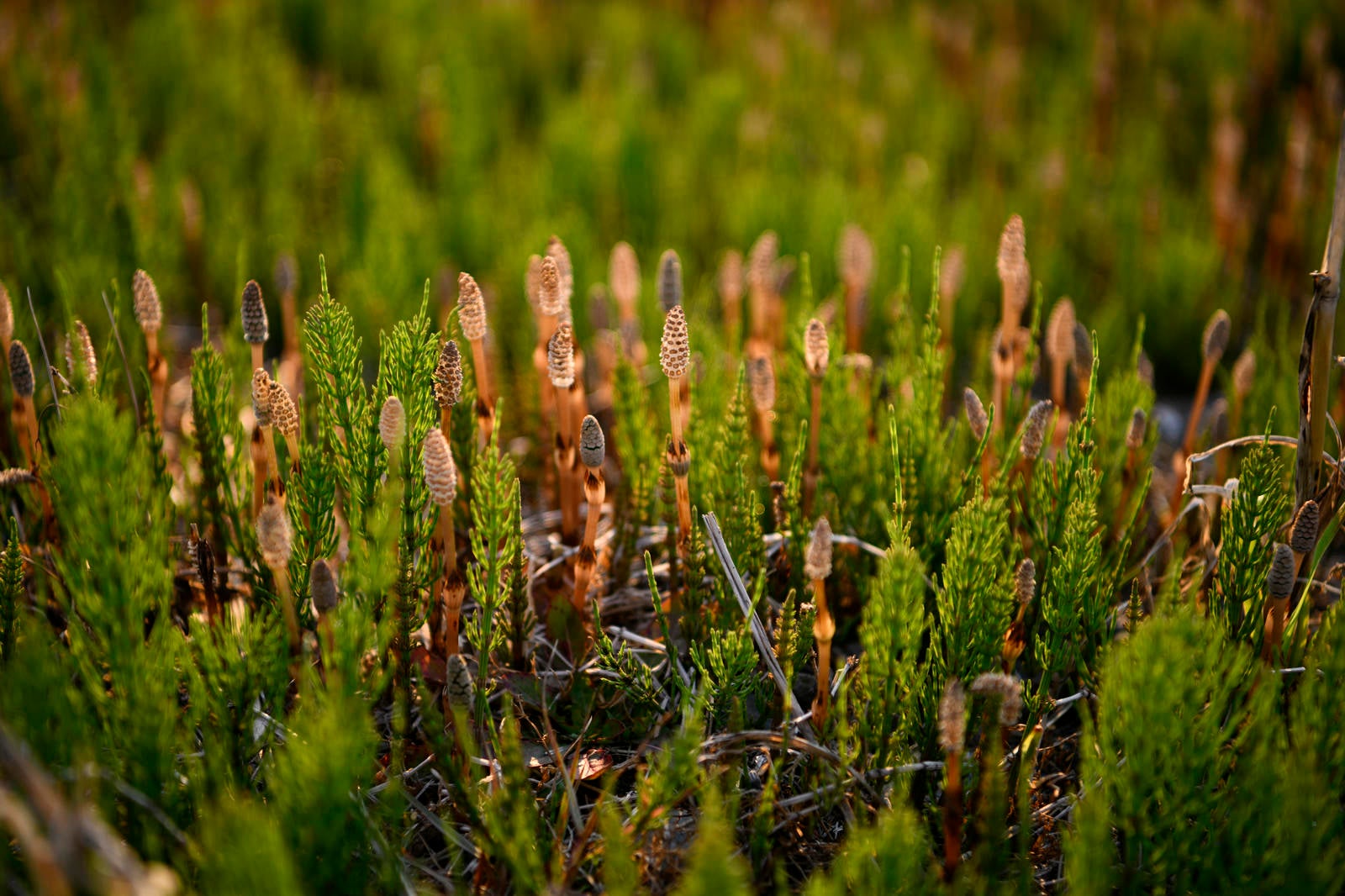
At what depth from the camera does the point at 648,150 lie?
2.70 m

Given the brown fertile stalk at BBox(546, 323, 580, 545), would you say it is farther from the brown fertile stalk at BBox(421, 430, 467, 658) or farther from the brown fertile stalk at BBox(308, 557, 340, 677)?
the brown fertile stalk at BBox(308, 557, 340, 677)

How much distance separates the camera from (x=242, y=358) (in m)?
1.66

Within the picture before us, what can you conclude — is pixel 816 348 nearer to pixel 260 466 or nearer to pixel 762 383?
pixel 762 383

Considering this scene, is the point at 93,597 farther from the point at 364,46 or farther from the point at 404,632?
the point at 364,46

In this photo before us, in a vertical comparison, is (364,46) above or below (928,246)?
above

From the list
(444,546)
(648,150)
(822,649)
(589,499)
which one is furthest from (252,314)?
(648,150)

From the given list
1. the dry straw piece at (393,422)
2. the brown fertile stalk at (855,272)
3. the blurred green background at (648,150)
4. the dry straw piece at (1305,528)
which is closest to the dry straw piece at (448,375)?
the dry straw piece at (393,422)

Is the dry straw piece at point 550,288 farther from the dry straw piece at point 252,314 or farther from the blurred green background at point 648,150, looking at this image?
the blurred green background at point 648,150

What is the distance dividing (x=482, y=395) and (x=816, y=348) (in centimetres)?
48

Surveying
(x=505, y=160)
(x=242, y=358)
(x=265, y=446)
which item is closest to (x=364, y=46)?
(x=505, y=160)

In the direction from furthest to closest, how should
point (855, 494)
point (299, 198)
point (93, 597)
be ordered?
point (299, 198), point (855, 494), point (93, 597)

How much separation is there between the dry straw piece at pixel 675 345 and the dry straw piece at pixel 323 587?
1.43 ft

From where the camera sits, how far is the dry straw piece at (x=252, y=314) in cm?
123

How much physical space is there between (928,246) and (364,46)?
2220 mm
